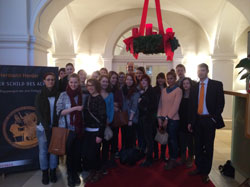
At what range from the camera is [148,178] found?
9.33 feet

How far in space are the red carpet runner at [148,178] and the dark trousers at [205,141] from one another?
224mm

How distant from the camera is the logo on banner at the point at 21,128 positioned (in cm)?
298

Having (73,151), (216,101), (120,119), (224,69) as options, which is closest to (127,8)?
(224,69)

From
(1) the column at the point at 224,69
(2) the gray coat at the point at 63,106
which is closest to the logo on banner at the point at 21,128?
(2) the gray coat at the point at 63,106

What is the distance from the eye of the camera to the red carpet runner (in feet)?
8.82

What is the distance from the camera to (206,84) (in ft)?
8.80

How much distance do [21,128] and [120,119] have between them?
1.49 metres

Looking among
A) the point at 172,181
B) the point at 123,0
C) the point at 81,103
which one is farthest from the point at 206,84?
the point at 123,0

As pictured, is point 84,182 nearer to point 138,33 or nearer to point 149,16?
point 138,33

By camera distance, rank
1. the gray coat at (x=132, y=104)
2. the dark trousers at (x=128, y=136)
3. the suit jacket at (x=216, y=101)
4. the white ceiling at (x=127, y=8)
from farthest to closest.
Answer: the white ceiling at (x=127, y=8) → the dark trousers at (x=128, y=136) → the gray coat at (x=132, y=104) → the suit jacket at (x=216, y=101)

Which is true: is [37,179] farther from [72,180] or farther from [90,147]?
[90,147]

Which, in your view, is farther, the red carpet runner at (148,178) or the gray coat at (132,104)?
the gray coat at (132,104)

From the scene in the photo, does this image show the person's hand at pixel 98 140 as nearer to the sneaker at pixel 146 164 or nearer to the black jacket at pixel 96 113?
the black jacket at pixel 96 113

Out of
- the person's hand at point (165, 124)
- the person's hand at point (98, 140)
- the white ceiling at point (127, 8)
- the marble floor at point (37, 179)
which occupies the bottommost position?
the marble floor at point (37, 179)
